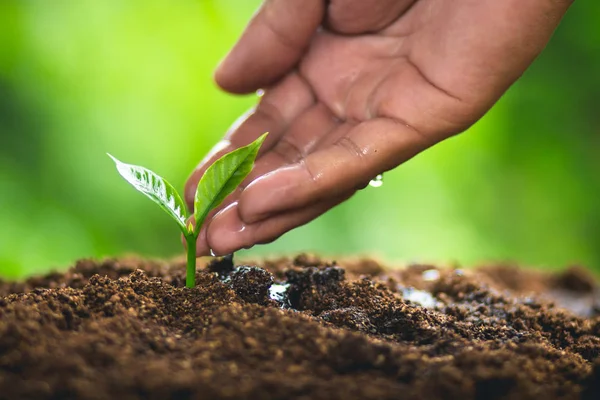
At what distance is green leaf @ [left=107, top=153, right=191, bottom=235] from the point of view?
3.54 feet

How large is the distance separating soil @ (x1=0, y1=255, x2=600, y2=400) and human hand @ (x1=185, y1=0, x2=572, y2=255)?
175mm

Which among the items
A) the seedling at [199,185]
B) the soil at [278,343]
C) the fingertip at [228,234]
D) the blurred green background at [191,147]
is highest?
the blurred green background at [191,147]

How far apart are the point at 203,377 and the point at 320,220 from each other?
2.87 metres

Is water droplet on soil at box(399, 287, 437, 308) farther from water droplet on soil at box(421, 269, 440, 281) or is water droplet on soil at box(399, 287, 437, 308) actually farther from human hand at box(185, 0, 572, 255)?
human hand at box(185, 0, 572, 255)

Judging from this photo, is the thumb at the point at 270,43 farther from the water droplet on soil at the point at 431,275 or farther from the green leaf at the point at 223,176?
the water droplet on soil at the point at 431,275

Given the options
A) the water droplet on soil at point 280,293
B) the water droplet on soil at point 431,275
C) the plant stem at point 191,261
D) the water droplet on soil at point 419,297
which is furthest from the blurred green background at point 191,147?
the plant stem at point 191,261

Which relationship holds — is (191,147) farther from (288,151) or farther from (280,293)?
(280,293)

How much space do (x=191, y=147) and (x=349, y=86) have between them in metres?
2.25

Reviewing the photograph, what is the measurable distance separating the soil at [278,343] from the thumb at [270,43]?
58cm

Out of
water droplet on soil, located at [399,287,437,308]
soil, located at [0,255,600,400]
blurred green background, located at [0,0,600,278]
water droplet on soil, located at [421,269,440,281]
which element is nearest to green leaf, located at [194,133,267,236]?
soil, located at [0,255,600,400]

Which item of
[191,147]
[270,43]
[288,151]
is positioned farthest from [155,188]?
[191,147]

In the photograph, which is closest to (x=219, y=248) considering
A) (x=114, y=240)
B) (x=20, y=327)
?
(x=20, y=327)

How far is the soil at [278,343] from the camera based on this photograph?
759 millimetres

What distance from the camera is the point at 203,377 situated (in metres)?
0.76
